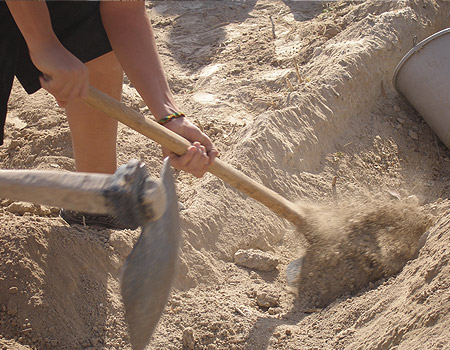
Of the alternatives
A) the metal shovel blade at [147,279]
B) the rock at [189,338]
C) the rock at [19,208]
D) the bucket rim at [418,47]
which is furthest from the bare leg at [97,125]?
the bucket rim at [418,47]

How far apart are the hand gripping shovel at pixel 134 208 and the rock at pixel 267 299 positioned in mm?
1052

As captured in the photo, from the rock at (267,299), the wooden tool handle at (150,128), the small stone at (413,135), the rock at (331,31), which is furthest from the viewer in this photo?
the rock at (331,31)

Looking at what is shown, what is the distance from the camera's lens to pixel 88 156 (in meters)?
2.84

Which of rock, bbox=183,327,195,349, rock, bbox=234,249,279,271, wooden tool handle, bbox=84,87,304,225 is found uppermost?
wooden tool handle, bbox=84,87,304,225

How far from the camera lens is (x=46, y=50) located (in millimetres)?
2025

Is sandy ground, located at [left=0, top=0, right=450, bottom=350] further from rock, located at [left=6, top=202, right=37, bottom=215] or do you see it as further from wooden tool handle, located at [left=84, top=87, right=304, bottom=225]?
wooden tool handle, located at [left=84, top=87, right=304, bottom=225]

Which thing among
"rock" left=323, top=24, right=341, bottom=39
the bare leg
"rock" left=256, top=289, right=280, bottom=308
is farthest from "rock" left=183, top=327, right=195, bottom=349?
"rock" left=323, top=24, right=341, bottom=39

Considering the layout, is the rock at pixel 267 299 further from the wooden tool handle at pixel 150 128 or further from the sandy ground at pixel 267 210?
the wooden tool handle at pixel 150 128

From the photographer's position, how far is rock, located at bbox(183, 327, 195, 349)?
8.11 ft

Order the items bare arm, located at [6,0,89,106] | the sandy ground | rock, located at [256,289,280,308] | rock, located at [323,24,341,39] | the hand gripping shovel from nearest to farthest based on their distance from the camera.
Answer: the hand gripping shovel
bare arm, located at [6,0,89,106]
the sandy ground
rock, located at [256,289,280,308]
rock, located at [323,24,341,39]

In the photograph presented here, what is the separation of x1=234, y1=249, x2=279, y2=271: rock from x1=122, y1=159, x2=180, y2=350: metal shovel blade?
4.03 ft

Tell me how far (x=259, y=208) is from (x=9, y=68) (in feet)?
5.44

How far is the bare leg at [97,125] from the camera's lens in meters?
2.68

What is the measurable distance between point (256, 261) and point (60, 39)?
155 centimetres
